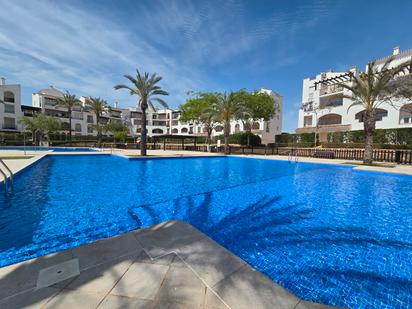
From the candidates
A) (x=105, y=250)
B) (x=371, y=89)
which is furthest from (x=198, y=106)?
(x=105, y=250)

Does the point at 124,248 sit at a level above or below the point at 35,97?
below

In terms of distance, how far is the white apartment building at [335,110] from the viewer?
29.3 metres

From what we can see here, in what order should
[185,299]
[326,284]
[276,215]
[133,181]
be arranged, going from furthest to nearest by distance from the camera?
1. [133,181]
2. [276,215]
3. [326,284]
4. [185,299]

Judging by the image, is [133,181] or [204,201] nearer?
[204,201]

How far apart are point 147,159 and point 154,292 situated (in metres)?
16.4

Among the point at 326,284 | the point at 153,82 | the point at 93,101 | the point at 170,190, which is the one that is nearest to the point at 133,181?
the point at 170,190

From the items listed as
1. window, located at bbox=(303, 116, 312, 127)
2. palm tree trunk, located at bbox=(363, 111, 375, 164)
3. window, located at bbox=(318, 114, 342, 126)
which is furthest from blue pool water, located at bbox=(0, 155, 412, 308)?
window, located at bbox=(303, 116, 312, 127)

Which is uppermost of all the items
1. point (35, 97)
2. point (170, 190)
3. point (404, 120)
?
point (35, 97)

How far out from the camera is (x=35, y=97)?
2140 inches

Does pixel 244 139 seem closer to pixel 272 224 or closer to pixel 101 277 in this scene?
pixel 272 224

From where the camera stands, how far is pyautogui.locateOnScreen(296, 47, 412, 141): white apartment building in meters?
29.3

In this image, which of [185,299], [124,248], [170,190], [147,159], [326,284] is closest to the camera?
[185,299]

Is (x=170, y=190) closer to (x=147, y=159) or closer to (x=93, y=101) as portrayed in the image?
(x=147, y=159)

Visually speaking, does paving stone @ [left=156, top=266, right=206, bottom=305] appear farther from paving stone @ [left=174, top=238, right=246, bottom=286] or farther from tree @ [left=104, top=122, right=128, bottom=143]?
tree @ [left=104, top=122, right=128, bottom=143]
